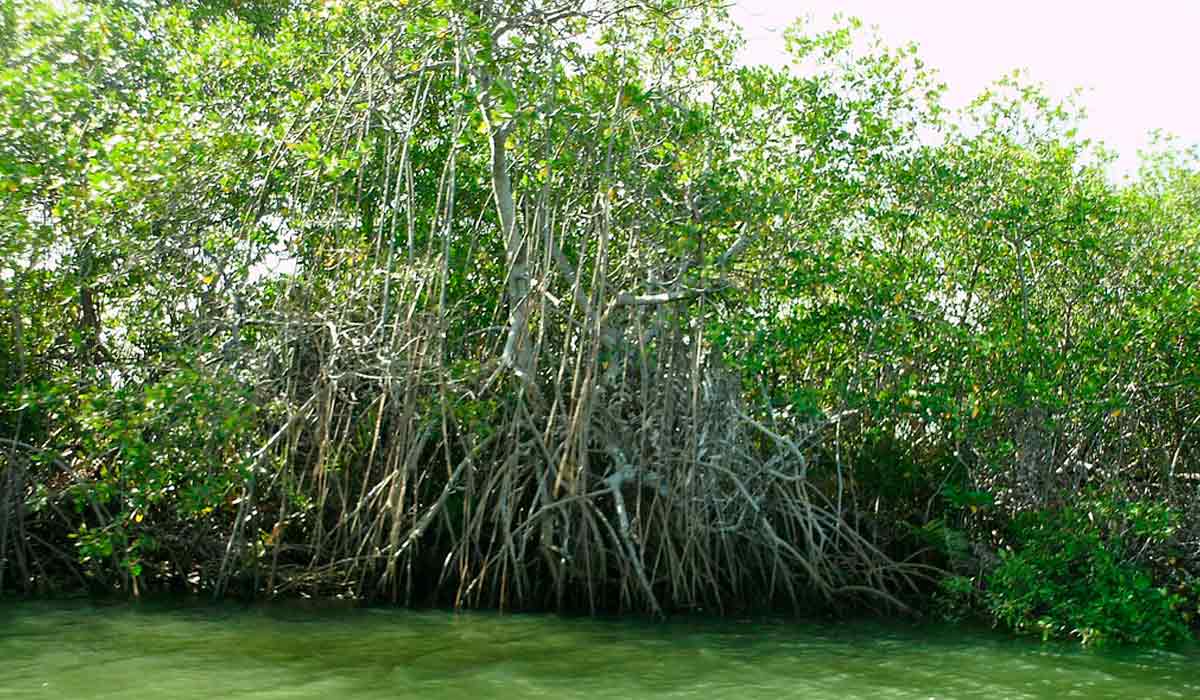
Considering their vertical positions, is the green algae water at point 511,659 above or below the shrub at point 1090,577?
below

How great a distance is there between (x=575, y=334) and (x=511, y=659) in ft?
6.60

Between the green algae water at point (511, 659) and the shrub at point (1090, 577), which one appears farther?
the shrub at point (1090, 577)

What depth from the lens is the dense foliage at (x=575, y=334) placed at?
6.48 m

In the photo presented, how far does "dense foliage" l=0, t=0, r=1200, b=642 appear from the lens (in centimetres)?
648

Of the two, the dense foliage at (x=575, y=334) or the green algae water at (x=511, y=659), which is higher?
the dense foliage at (x=575, y=334)

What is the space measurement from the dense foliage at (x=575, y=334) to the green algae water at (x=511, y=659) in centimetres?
38

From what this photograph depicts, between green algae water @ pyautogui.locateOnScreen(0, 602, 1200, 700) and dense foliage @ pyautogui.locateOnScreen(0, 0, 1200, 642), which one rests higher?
dense foliage @ pyautogui.locateOnScreen(0, 0, 1200, 642)

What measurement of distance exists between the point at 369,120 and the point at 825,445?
3478 millimetres

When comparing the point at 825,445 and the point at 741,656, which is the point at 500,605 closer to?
the point at 741,656

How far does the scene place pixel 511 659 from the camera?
5574mm

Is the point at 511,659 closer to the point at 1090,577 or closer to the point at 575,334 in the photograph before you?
the point at 575,334

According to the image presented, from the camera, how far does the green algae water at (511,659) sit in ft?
16.3

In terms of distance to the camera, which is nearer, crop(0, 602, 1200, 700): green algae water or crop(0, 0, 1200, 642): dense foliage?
crop(0, 602, 1200, 700): green algae water

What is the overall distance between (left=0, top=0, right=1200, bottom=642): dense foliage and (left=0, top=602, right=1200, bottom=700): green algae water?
0.38m
